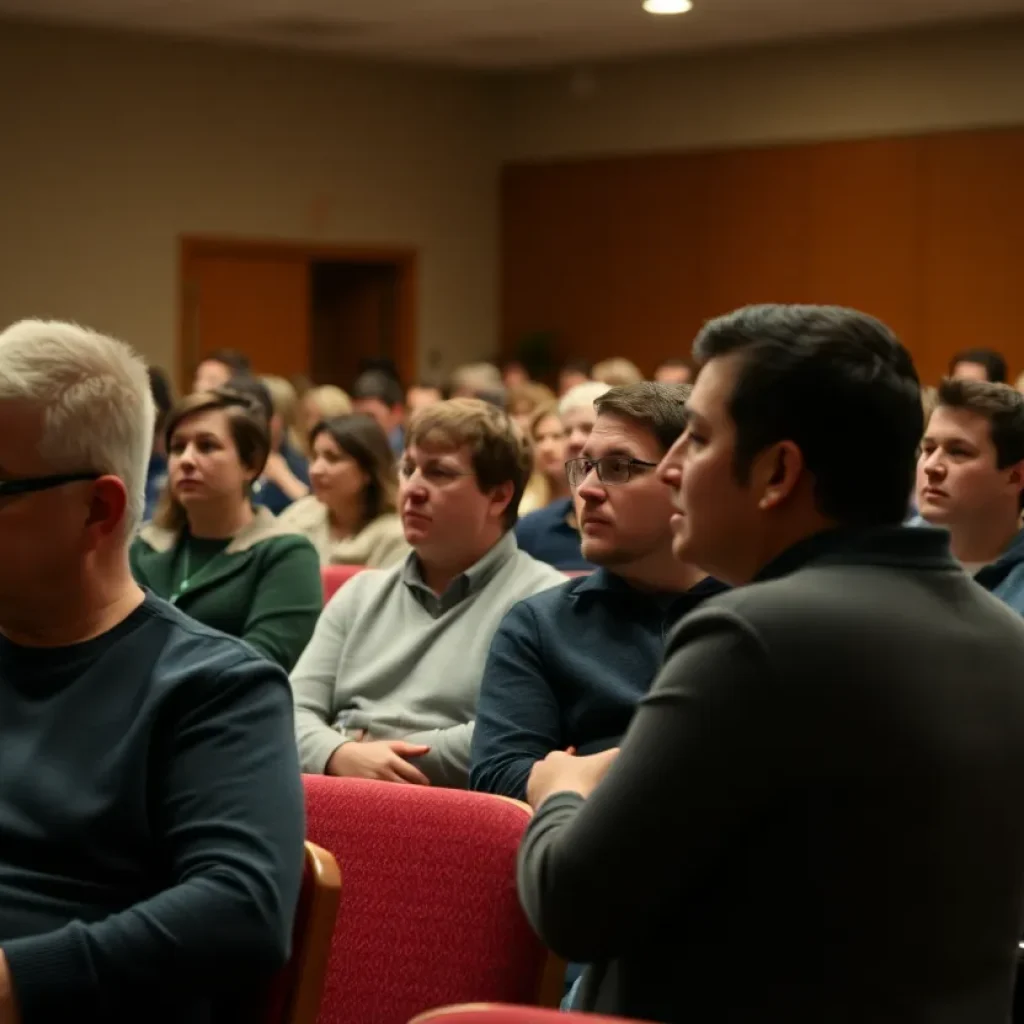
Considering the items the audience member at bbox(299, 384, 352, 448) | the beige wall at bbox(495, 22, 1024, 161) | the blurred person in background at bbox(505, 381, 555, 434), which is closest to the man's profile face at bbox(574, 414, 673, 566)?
the blurred person in background at bbox(505, 381, 555, 434)

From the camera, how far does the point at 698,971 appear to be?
1.54m

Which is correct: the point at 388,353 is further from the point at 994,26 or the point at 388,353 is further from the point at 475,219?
the point at 994,26

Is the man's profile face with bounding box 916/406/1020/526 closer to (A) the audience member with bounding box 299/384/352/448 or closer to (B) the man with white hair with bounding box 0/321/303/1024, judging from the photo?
(B) the man with white hair with bounding box 0/321/303/1024

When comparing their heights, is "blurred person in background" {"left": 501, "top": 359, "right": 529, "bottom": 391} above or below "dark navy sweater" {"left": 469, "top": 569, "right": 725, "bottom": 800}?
above

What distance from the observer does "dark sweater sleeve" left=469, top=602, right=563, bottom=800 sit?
103 inches

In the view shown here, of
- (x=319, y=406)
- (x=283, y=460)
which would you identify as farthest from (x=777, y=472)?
(x=319, y=406)

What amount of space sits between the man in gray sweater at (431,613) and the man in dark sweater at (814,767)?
5.43ft

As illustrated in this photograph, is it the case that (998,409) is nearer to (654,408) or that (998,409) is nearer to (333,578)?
(654,408)

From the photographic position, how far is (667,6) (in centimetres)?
1009

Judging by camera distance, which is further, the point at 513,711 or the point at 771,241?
the point at 771,241

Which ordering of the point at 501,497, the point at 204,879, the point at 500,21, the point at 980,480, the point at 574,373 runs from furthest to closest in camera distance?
the point at 574,373, the point at 500,21, the point at 980,480, the point at 501,497, the point at 204,879

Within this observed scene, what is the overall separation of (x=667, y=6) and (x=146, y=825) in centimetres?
900

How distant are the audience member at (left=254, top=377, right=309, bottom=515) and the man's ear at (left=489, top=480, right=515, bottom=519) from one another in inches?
113

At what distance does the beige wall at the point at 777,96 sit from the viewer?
1090 cm
